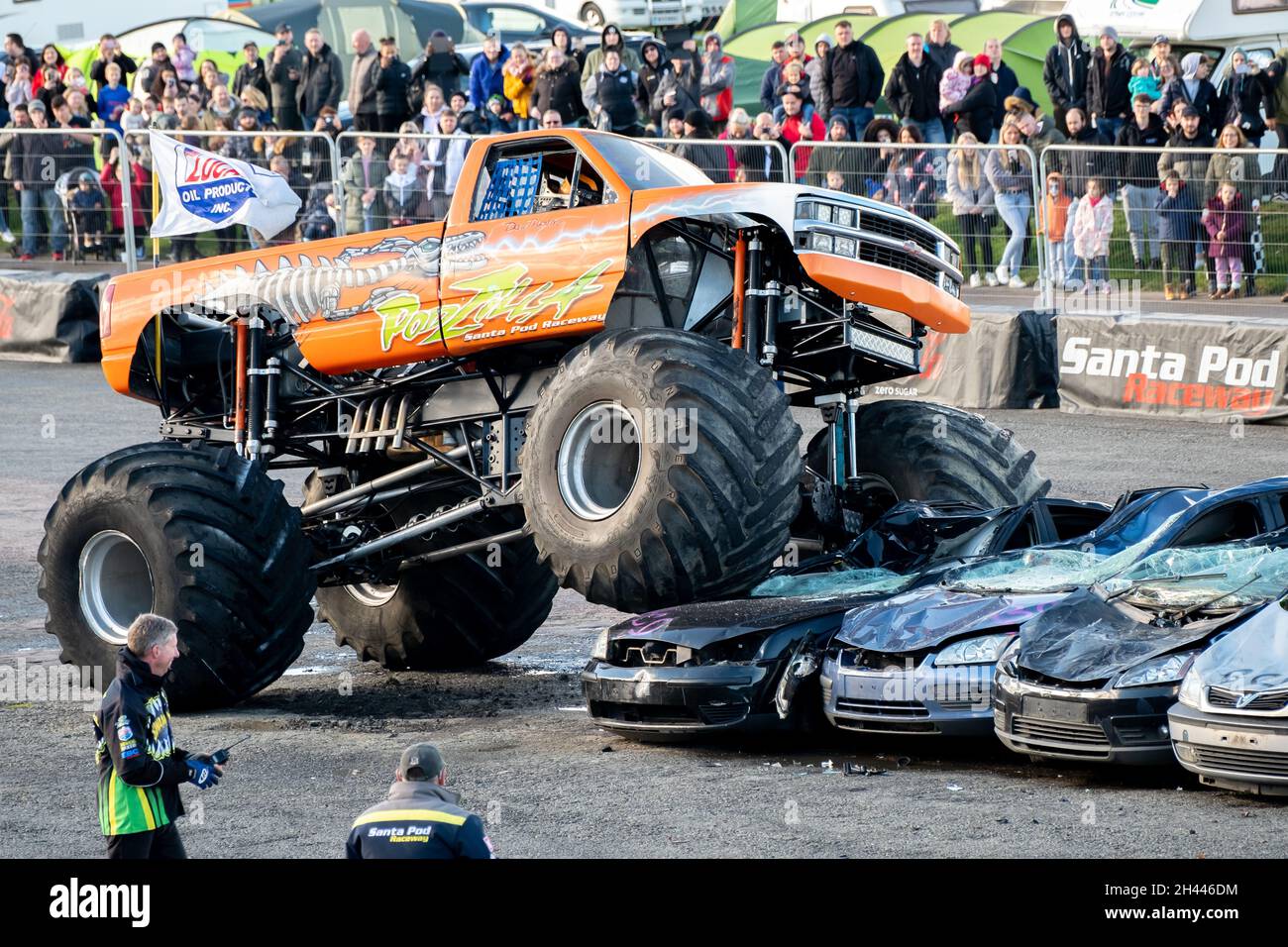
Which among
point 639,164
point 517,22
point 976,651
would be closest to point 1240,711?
point 976,651

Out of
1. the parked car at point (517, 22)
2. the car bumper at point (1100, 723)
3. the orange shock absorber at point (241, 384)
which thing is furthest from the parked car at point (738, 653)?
the parked car at point (517, 22)

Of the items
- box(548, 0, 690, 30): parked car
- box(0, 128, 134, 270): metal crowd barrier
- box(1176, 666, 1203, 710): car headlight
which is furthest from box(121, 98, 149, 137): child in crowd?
box(1176, 666, 1203, 710): car headlight

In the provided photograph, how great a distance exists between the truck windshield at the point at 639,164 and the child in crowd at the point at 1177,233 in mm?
8127

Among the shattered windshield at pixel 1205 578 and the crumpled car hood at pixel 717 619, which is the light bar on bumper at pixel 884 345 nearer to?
the crumpled car hood at pixel 717 619

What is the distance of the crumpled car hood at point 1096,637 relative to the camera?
29.0 feet

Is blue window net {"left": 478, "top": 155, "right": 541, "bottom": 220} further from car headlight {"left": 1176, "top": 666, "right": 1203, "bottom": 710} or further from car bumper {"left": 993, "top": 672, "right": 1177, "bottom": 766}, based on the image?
car headlight {"left": 1176, "top": 666, "right": 1203, "bottom": 710}

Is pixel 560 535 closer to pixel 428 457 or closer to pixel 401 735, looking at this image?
pixel 401 735

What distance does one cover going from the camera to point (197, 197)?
599 inches

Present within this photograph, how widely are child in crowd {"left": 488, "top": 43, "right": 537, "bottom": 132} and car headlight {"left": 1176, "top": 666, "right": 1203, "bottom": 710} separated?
651 inches

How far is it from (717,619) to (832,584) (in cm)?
114

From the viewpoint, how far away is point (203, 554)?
1128 cm

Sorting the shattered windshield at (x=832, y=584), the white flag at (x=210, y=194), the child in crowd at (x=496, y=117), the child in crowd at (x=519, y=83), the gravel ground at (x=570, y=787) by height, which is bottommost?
the gravel ground at (x=570, y=787)

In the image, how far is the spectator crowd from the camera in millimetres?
18953

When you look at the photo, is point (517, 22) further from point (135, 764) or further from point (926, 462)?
point (135, 764)
